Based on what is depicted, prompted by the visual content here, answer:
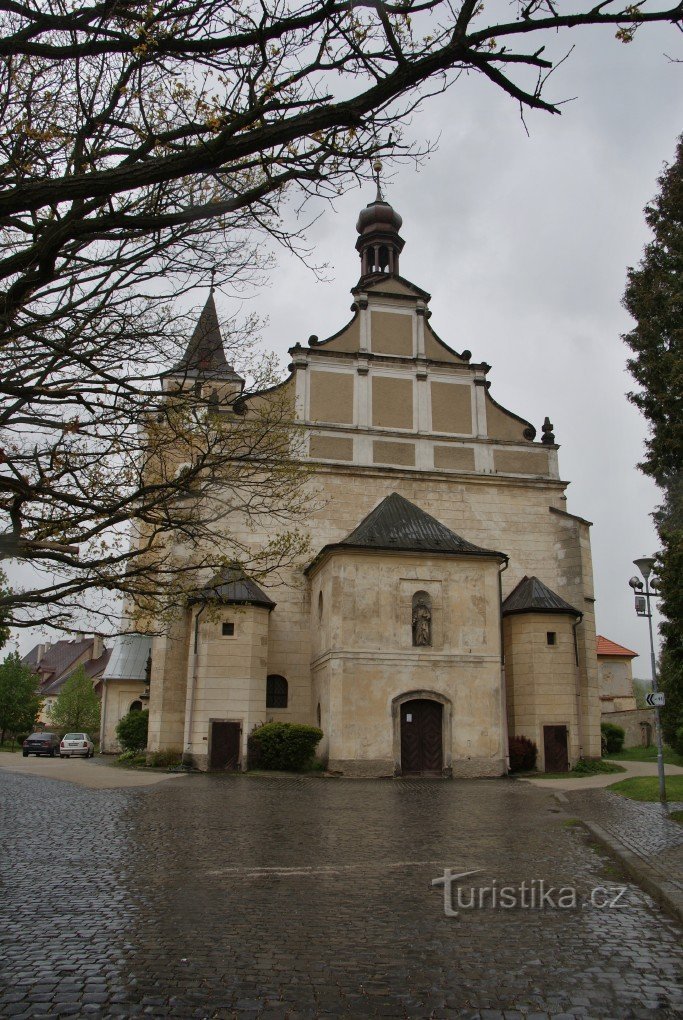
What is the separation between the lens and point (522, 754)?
26984mm

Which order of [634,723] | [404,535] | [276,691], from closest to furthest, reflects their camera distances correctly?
1. [404,535]
2. [276,691]
3. [634,723]

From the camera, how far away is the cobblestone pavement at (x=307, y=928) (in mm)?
5082

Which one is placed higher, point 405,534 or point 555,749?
point 405,534

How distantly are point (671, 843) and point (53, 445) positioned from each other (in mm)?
9306

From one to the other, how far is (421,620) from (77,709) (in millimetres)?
42453

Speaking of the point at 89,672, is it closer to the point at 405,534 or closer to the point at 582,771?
the point at 405,534

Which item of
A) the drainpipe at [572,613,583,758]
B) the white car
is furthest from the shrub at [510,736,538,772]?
the white car

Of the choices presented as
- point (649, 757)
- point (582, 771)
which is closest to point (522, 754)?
point (582, 771)

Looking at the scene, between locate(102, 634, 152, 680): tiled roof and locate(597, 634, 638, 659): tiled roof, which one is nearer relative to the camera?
locate(102, 634, 152, 680): tiled roof

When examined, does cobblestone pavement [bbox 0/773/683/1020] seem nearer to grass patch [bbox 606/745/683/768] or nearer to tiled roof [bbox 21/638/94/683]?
grass patch [bbox 606/745/683/768]

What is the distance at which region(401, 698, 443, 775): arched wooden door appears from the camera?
82.5 feet

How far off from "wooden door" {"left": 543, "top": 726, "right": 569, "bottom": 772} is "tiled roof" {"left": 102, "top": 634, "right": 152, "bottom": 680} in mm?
21736

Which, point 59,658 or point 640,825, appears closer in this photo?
point 640,825

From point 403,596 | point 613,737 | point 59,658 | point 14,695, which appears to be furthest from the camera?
point 59,658
